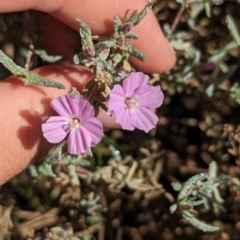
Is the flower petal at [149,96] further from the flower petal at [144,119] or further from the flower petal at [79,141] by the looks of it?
the flower petal at [79,141]

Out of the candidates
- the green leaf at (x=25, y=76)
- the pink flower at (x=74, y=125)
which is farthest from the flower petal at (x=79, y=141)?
the green leaf at (x=25, y=76)

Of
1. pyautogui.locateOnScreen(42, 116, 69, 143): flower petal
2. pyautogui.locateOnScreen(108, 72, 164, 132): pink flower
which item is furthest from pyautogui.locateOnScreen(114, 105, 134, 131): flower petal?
pyautogui.locateOnScreen(42, 116, 69, 143): flower petal

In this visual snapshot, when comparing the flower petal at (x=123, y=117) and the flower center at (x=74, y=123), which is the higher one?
the flower petal at (x=123, y=117)

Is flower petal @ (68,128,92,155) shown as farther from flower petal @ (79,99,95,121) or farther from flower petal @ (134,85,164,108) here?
flower petal @ (134,85,164,108)

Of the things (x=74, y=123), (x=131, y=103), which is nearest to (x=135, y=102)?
(x=131, y=103)

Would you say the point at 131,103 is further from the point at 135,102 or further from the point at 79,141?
the point at 79,141

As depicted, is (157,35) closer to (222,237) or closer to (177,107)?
(177,107)

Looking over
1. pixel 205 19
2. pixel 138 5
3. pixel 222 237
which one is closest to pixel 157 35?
pixel 138 5

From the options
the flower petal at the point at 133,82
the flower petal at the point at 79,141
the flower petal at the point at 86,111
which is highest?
the flower petal at the point at 133,82
